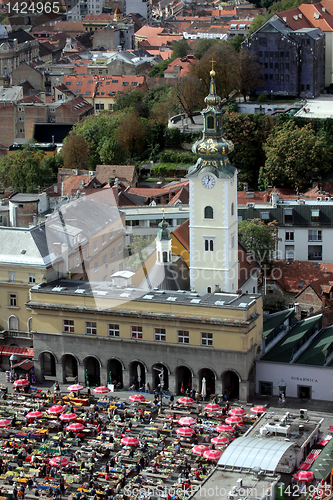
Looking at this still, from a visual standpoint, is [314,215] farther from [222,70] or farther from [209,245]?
[222,70]

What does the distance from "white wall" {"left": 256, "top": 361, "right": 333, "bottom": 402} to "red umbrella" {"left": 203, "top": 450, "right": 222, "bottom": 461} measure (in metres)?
15.7

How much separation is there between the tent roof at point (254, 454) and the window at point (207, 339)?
50.8 ft

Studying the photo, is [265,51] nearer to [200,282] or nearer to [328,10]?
[328,10]

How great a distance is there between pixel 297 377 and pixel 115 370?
16399mm

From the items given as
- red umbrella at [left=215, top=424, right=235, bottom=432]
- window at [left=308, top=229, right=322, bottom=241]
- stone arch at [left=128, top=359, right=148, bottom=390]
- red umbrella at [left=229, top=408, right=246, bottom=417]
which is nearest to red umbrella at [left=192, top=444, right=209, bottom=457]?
red umbrella at [left=215, top=424, right=235, bottom=432]

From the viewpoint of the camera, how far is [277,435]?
7950 cm

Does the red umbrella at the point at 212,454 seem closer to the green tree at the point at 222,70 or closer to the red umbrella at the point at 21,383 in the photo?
the red umbrella at the point at 21,383

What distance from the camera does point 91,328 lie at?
309 ft

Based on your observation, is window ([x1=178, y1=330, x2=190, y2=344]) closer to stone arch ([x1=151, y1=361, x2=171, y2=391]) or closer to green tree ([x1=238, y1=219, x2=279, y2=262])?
stone arch ([x1=151, y1=361, x2=171, y2=391])

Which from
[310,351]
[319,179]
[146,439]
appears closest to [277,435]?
[146,439]

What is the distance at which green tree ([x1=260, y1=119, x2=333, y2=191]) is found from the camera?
13862 centimetres

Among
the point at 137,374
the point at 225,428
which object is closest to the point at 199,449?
the point at 225,428

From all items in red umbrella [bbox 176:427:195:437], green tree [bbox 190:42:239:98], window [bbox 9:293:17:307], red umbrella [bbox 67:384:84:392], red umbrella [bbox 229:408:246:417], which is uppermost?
green tree [bbox 190:42:239:98]

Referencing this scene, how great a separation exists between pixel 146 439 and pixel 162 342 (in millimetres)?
12043
